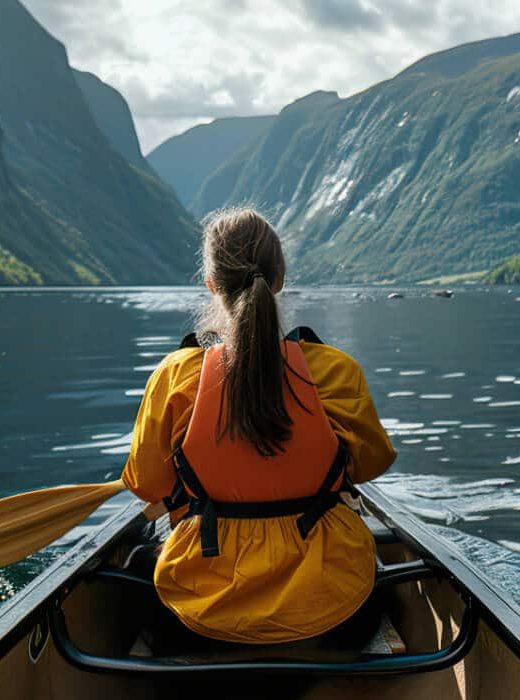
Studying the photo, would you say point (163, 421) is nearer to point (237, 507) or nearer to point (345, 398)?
point (237, 507)

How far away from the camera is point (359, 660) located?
3758 millimetres

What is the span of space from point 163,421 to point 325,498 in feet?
2.70

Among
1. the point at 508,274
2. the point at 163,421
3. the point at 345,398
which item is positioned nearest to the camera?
the point at 163,421

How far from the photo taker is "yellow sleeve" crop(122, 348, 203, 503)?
379 centimetres

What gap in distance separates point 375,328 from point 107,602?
4496 centimetres

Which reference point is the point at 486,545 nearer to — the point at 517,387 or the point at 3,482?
the point at 3,482

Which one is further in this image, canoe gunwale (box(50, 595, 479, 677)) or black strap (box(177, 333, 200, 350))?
black strap (box(177, 333, 200, 350))

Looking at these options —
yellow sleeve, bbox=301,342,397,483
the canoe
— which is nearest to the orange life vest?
yellow sleeve, bbox=301,342,397,483

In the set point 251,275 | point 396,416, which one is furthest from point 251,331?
point 396,416

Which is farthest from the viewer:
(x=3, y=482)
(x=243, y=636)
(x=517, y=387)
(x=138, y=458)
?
(x=517, y=387)

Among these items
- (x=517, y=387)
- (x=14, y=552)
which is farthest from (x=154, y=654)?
(x=517, y=387)

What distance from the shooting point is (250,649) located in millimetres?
3766

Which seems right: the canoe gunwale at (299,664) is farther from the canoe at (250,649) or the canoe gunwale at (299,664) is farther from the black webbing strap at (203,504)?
the black webbing strap at (203,504)

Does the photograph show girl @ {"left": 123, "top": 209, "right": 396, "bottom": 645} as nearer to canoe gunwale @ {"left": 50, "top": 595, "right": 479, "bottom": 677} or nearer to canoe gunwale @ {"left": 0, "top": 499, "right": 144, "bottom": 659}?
canoe gunwale @ {"left": 50, "top": 595, "right": 479, "bottom": 677}
